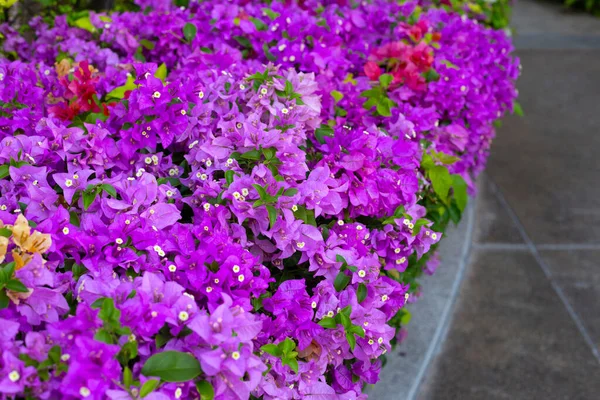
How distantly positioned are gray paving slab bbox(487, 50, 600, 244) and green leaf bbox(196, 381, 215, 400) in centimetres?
299

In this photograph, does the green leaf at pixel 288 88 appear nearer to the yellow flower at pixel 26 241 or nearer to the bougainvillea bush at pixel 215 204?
the bougainvillea bush at pixel 215 204

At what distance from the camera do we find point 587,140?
16.4 ft

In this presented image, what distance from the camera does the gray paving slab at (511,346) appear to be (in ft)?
8.90

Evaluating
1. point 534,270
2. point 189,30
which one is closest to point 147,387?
point 189,30

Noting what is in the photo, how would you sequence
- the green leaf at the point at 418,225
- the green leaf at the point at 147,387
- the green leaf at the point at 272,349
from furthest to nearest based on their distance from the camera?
the green leaf at the point at 418,225
the green leaf at the point at 272,349
the green leaf at the point at 147,387

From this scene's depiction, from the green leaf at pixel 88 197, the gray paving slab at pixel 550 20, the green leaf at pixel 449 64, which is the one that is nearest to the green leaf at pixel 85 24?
the green leaf at pixel 88 197

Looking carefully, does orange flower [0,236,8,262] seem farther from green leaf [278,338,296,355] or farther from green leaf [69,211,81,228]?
green leaf [278,338,296,355]

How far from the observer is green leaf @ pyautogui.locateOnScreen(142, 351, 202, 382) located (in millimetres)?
1190

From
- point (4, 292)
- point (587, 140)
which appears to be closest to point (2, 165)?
point (4, 292)

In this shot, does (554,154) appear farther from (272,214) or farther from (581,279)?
(272,214)

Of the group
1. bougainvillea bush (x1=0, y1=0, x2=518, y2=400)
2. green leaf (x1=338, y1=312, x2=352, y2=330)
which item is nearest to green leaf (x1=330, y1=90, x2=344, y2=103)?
bougainvillea bush (x1=0, y1=0, x2=518, y2=400)

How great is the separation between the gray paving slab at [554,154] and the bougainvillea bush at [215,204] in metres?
1.54

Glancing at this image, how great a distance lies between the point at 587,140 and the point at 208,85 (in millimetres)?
3897

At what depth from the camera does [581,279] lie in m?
3.41
